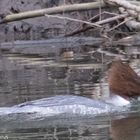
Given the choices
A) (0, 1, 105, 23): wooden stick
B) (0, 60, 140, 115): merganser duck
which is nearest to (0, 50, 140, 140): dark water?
(0, 60, 140, 115): merganser duck

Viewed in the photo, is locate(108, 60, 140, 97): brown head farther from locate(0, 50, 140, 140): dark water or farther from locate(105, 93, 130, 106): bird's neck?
locate(0, 50, 140, 140): dark water

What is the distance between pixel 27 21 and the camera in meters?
21.1

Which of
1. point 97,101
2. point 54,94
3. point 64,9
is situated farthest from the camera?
point 64,9

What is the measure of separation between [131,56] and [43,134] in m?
7.56

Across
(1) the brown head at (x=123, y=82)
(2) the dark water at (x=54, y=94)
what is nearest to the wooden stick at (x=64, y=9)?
(2) the dark water at (x=54, y=94)

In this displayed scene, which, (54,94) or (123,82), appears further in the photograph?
(54,94)

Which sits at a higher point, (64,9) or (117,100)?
(64,9)

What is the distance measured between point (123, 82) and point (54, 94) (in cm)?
156

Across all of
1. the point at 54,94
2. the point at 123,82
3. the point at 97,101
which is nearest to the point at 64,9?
the point at 54,94

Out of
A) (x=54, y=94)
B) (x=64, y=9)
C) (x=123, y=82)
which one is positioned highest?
(x=64, y=9)

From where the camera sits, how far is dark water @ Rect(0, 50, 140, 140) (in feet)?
20.7

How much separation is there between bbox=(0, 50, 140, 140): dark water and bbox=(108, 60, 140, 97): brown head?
18 cm

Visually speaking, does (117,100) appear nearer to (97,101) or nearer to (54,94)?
(97,101)

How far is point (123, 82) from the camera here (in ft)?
24.7
